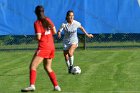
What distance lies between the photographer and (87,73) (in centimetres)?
1581

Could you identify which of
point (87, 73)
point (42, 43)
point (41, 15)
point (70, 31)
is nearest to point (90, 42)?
point (70, 31)

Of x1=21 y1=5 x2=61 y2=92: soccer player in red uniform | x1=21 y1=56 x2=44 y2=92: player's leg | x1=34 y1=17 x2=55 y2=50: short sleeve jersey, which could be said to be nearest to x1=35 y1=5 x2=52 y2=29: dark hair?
x1=21 y1=5 x2=61 y2=92: soccer player in red uniform

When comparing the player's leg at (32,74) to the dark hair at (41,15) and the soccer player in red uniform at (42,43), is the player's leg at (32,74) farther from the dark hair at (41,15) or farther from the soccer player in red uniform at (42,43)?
the dark hair at (41,15)

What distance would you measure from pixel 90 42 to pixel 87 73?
423 inches

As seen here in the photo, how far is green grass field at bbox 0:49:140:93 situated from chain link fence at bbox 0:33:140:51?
6.17ft

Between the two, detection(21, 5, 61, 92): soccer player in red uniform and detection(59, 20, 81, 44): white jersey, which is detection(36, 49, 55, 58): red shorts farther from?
detection(59, 20, 81, 44): white jersey

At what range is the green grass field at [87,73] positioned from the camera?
1256 cm

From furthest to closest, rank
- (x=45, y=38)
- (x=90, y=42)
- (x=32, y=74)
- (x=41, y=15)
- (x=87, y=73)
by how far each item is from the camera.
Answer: (x=90, y=42)
(x=87, y=73)
(x=45, y=38)
(x=32, y=74)
(x=41, y=15)

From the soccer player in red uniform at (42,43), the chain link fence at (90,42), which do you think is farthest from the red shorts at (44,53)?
the chain link fence at (90,42)

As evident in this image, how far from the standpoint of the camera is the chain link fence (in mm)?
25859

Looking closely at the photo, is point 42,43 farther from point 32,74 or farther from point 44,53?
point 32,74

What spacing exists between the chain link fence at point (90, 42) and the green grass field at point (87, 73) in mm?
1879

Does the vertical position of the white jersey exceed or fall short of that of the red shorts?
it exceeds it

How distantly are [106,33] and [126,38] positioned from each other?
144 centimetres
